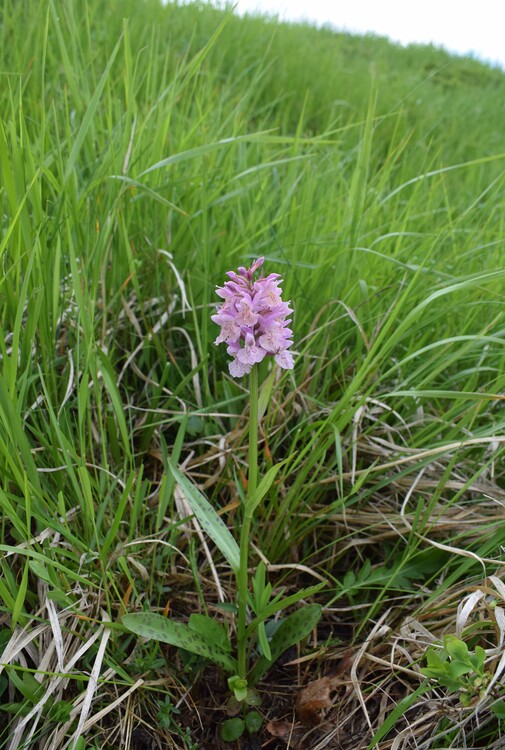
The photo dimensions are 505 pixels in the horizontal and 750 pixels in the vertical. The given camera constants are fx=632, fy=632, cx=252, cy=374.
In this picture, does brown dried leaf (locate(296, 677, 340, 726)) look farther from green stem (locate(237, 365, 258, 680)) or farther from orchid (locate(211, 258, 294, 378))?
orchid (locate(211, 258, 294, 378))

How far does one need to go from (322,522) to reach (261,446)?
0.69 ft

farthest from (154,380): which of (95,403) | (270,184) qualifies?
(270,184)

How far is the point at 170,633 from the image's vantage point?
100cm

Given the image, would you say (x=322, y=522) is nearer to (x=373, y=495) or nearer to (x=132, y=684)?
(x=373, y=495)

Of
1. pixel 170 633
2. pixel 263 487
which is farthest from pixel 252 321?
pixel 170 633

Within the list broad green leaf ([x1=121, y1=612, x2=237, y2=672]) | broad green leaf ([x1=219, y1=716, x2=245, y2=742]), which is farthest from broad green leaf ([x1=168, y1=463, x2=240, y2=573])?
broad green leaf ([x1=219, y1=716, x2=245, y2=742])

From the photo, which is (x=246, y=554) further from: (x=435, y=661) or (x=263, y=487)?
(x=435, y=661)

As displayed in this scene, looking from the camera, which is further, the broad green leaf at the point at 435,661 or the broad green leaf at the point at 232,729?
the broad green leaf at the point at 232,729

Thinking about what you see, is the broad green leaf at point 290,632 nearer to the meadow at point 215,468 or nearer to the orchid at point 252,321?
the meadow at point 215,468

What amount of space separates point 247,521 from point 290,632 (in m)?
0.27

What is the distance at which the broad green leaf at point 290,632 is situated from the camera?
1.07 metres

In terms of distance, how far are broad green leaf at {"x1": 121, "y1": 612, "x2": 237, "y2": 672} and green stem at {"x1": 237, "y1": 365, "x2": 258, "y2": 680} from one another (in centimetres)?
4

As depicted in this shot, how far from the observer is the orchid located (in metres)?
0.88

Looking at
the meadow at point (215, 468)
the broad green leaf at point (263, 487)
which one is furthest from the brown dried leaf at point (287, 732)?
the broad green leaf at point (263, 487)
